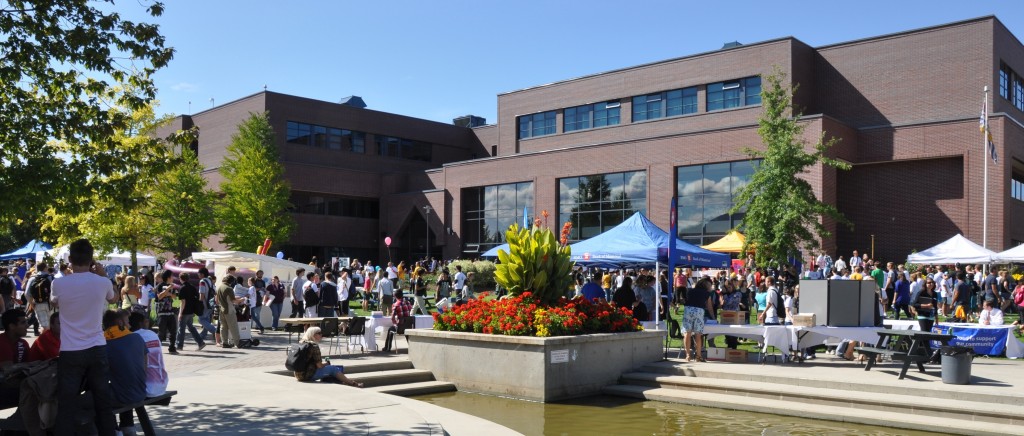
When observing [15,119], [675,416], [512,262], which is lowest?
[675,416]

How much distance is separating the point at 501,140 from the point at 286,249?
15.7 metres

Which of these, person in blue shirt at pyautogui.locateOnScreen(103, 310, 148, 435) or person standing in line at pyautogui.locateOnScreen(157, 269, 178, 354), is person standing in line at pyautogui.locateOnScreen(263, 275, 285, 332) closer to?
person standing in line at pyautogui.locateOnScreen(157, 269, 178, 354)

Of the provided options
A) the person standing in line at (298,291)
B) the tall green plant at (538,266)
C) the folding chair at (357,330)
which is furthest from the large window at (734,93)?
the folding chair at (357,330)

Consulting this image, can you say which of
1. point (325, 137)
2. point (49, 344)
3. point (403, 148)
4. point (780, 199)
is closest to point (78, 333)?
point (49, 344)

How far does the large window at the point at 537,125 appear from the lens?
171 feet

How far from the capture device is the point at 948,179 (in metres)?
34.8

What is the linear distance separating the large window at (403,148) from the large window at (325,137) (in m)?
1.54

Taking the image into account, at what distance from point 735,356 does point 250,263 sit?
52.0 ft

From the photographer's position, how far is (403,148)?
2349 inches

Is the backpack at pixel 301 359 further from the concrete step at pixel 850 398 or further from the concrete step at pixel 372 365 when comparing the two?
the concrete step at pixel 850 398

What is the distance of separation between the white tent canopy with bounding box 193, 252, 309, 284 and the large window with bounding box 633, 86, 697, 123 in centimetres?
2576

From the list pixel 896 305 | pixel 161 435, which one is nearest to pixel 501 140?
pixel 896 305

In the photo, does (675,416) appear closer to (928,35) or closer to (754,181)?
(754,181)

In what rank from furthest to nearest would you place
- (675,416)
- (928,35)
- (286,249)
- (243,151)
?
(286,249), (243,151), (928,35), (675,416)
